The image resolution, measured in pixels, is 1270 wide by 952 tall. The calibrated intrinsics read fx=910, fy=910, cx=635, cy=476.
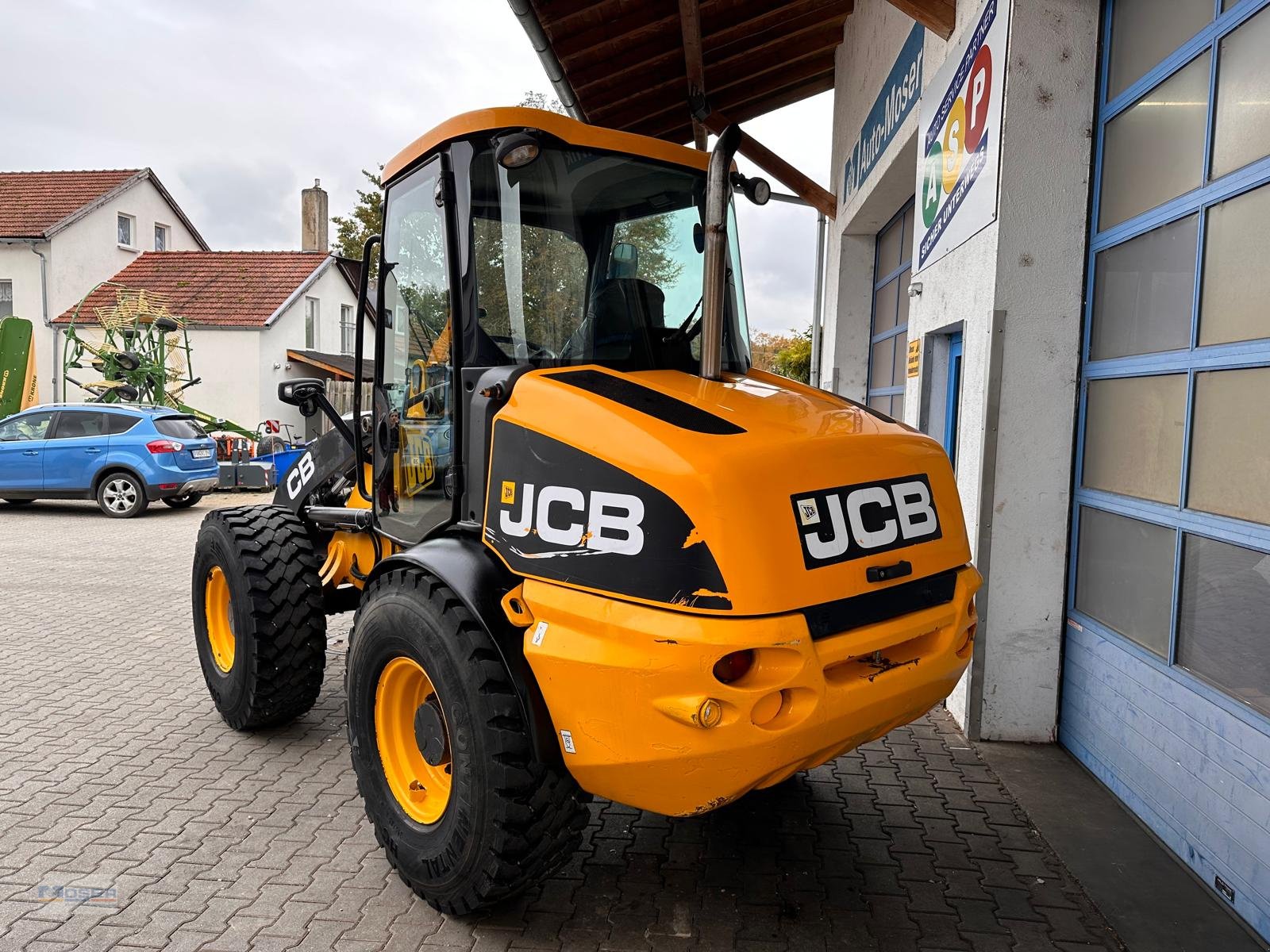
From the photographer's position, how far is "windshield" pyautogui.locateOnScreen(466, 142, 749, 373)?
10.1 ft

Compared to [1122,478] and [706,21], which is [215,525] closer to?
[1122,478]

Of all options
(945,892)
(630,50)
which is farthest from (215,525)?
(630,50)

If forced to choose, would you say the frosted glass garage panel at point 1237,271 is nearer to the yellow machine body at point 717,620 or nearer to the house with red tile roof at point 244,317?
the yellow machine body at point 717,620

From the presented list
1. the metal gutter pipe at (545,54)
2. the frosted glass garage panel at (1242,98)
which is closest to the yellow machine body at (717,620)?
the frosted glass garage panel at (1242,98)

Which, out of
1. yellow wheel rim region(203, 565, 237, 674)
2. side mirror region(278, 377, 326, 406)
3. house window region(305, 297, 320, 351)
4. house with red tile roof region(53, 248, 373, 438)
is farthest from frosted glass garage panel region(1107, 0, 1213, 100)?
house window region(305, 297, 320, 351)

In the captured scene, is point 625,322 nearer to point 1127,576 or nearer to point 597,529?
point 597,529

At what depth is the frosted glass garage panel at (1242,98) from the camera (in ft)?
10.4

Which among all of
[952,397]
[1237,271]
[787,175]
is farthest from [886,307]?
[1237,271]

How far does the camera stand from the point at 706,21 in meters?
8.69

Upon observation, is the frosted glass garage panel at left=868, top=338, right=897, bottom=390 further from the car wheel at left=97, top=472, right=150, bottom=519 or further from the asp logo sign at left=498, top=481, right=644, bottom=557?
the car wheel at left=97, top=472, right=150, bottom=519

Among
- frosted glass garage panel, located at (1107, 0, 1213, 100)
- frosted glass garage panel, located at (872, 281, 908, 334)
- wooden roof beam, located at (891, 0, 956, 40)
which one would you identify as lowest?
frosted glass garage panel, located at (872, 281, 908, 334)

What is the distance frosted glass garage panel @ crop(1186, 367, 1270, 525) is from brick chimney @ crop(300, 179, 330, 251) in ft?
110

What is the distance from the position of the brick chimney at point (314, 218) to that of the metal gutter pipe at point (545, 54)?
2625 centimetres

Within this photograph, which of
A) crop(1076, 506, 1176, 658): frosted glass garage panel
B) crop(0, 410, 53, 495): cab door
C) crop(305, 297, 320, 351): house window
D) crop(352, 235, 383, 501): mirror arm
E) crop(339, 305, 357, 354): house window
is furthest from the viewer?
crop(339, 305, 357, 354): house window
